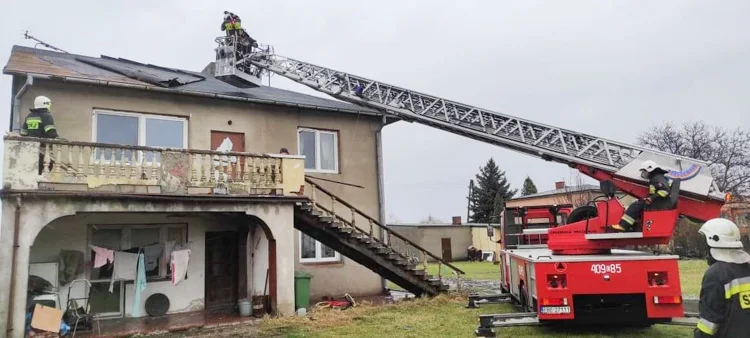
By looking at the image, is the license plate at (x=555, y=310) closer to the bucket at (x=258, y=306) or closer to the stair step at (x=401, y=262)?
the stair step at (x=401, y=262)

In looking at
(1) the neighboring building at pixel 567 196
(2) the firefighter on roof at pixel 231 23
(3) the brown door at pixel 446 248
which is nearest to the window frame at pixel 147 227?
(2) the firefighter on roof at pixel 231 23

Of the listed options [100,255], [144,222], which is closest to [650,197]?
[100,255]

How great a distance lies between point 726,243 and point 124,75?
1366cm

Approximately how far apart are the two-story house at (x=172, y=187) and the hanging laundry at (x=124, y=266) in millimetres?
51

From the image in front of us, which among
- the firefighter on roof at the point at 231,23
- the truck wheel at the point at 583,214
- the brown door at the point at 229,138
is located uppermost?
the firefighter on roof at the point at 231,23

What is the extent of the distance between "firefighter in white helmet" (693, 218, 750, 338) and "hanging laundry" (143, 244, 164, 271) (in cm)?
1160

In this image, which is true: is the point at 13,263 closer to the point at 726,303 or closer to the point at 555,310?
the point at 555,310

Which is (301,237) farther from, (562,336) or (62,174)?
(562,336)

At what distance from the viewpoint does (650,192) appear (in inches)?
320

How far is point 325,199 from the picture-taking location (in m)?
15.1

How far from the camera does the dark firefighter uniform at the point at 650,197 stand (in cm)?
792

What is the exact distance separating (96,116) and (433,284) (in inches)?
375

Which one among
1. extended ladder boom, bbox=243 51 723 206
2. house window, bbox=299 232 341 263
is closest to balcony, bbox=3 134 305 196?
house window, bbox=299 232 341 263

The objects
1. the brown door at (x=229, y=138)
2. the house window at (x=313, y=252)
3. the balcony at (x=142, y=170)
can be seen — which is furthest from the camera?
the house window at (x=313, y=252)
